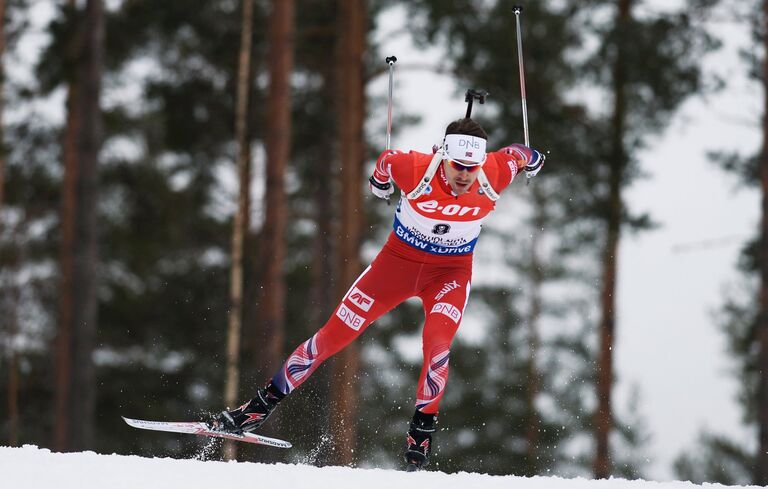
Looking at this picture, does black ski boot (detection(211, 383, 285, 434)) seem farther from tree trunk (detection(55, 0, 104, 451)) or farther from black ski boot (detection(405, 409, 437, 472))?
tree trunk (detection(55, 0, 104, 451))

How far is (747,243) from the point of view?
15914 mm

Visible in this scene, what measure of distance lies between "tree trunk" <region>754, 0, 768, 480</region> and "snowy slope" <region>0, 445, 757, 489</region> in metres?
7.94

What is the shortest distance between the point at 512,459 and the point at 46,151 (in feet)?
36.8

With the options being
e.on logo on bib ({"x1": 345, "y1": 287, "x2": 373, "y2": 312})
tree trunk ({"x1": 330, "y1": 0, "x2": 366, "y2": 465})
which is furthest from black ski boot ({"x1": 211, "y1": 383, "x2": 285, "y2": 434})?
tree trunk ({"x1": 330, "y1": 0, "x2": 366, "y2": 465})

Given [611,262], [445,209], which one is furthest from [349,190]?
[445,209]

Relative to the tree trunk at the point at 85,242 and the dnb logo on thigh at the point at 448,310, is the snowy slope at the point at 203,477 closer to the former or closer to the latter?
the dnb logo on thigh at the point at 448,310

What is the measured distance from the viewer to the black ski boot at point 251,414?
781 cm

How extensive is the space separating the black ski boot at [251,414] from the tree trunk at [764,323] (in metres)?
8.14

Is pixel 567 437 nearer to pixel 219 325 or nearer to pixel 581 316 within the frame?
pixel 581 316

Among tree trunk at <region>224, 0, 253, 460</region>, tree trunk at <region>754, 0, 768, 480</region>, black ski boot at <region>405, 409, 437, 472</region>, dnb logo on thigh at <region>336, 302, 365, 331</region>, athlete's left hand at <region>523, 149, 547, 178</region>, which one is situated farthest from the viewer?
tree trunk at <region>224, 0, 253, 460</region>

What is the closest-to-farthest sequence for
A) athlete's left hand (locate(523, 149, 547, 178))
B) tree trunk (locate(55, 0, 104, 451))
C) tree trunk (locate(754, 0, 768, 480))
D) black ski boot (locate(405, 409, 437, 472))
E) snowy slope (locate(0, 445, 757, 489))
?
snowy slope (locate(0, 445, 757, 489)) < black ski boot (locate(405, 409, 437, 472)) < athlete's left hand (locate(523, 149, 547, 178)) < tree trunk (locate(754, 0, 768, 480)) < tree trunk (locate(55, 0, 104, 451))

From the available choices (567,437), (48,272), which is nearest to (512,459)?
(567,437)

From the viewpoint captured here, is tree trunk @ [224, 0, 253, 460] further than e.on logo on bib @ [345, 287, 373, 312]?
Yes

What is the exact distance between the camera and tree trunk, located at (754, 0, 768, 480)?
13.9 m
